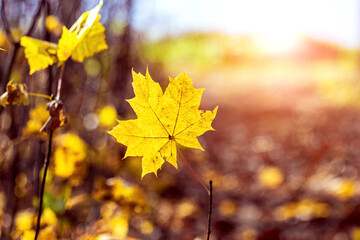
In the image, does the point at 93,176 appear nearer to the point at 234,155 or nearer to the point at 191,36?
the point at 234,155

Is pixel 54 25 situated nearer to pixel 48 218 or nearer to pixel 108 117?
pixel 108 117

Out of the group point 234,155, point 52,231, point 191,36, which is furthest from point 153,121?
point 191,36

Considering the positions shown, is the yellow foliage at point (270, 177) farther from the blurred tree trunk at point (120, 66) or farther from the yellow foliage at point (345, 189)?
the blurred tree trunk at point (120, 66)

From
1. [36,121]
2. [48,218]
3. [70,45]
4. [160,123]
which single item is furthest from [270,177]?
[70,45]

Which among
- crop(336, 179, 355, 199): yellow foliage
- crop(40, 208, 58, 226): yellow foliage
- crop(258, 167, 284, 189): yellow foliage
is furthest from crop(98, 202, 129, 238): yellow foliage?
crop(258, 167, 284, 189): yellow foliage

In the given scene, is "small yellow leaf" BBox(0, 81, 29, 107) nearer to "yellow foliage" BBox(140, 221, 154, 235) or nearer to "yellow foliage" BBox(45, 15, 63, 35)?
"yellow foliage" BBox(45, 15, 63, 35)

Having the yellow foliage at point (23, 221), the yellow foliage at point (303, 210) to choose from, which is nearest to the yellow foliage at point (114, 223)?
the yellow foliage at point (23, 221)
